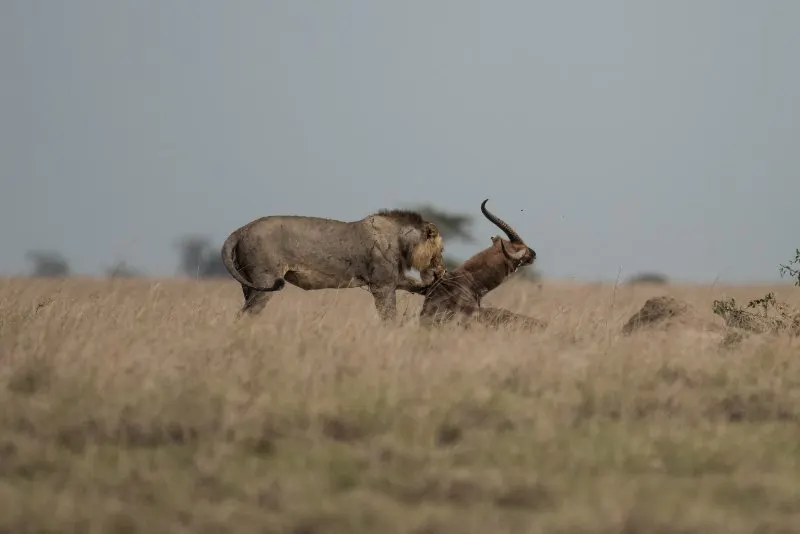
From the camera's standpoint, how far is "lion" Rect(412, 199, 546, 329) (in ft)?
36.2

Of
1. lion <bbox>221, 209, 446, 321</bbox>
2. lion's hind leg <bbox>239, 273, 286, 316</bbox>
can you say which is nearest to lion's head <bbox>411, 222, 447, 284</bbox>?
lion <bbox>221, 209, 446, 321</bbox>

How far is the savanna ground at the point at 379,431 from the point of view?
4836 mm

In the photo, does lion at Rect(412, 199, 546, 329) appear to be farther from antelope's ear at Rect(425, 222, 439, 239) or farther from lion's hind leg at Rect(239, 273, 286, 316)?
lion's hind leg at Rect(239, 273, 286, 316)

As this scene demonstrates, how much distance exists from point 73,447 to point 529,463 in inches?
92.0

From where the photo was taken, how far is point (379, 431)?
6.05 meters

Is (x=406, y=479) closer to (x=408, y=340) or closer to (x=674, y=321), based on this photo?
(x=408, y=340)

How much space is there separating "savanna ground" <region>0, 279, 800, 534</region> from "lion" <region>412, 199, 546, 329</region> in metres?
1.97

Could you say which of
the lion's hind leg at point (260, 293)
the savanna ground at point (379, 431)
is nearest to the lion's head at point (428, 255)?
the lion's hind leg at point (260, 293)

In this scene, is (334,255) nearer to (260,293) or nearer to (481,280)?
(260,293)

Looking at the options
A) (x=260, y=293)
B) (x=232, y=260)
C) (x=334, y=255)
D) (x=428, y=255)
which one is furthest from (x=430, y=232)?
(x=232, y=260)

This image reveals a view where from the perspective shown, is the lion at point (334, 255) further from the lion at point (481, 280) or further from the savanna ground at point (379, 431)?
the savanna ground at point (379, 431)

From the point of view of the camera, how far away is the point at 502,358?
7.84 meters

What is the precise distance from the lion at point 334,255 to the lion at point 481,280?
A: 176mm

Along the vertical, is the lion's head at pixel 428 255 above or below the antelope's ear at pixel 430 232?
below
